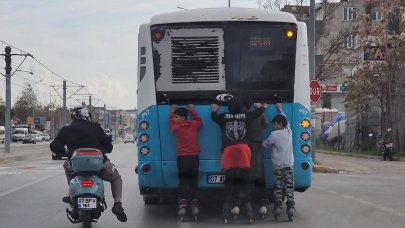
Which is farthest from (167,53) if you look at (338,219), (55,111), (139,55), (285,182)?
(55,111)

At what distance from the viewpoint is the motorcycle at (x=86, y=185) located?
7.54 meters

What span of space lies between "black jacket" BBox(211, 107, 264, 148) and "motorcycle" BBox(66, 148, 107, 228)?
2039mm

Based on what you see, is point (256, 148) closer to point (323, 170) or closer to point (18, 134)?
point (323, 170)

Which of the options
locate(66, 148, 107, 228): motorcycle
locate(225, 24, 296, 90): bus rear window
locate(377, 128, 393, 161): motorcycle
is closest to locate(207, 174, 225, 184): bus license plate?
locate(225, 24, 296, 90): bus rear window

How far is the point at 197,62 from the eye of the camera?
363 inches

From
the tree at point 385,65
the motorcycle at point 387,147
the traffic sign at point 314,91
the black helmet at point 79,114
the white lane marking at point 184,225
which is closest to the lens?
the black helmet at point 79,114

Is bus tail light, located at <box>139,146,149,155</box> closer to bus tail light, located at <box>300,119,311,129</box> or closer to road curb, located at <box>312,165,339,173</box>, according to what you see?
bus tail light, located at <box>300,119,311,129</box>

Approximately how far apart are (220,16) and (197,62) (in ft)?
2.67

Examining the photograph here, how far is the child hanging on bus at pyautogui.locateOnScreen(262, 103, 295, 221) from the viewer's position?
8.86m

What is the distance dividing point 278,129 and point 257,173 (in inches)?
30.6

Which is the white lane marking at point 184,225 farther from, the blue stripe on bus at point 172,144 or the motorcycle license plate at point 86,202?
the motorcycle license plate at point 86,202

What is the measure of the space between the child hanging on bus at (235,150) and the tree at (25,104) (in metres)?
121

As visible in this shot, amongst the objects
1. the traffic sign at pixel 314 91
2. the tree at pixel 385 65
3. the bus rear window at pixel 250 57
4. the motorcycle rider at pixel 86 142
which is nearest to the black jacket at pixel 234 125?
the bus rear window at pixel 250 57

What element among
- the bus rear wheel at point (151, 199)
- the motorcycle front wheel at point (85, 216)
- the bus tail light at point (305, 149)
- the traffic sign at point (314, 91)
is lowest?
the bus rear wheel at point (151, 199)
